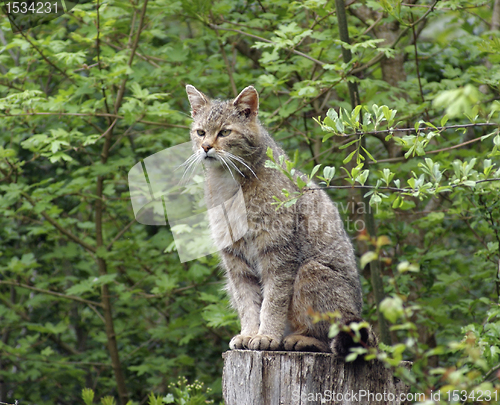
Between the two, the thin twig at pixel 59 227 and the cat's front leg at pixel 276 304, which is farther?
the thin twig at pixel 59 227

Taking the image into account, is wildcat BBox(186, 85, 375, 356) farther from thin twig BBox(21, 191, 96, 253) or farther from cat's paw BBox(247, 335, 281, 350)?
thin twig BBox(21, 191, 96, 253)

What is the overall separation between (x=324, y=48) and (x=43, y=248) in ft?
14.7

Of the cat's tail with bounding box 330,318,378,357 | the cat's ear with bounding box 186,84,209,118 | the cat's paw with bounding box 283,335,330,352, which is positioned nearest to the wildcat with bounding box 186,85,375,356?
the cat's paw with bounding box 283,335,330,352

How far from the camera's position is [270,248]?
130 inches

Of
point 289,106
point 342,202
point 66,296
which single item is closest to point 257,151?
point 289,106

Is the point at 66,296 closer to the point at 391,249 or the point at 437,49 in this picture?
the point at 391,249

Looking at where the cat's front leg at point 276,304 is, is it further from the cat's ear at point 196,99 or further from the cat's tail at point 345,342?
the cat's ear at point 196,99

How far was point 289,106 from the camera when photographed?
482 centimetres

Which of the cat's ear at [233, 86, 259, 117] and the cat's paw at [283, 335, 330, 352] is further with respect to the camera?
the cat's ear at [233, 86, 259, 117]

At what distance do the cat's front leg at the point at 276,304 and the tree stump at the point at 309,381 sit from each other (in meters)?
0.38

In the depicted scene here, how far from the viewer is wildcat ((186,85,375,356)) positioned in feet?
10.4

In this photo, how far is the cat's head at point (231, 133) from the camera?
3.47 m

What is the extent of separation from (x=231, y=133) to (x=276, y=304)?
49.1 inches

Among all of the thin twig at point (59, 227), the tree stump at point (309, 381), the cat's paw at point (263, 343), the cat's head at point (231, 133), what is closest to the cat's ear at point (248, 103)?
the cat's head at point (231, 133)
